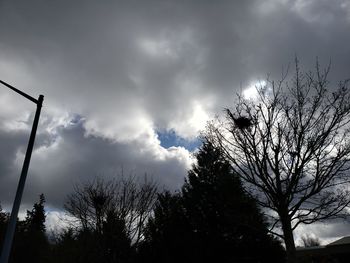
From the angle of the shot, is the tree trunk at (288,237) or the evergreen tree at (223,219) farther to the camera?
the evergreen tree at (223,219)

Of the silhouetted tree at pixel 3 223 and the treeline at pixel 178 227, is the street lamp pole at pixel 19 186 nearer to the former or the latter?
the treeline at pixel 178 227

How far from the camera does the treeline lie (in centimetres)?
1786

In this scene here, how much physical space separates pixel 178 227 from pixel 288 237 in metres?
11.0

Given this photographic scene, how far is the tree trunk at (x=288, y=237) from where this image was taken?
9.53 metres

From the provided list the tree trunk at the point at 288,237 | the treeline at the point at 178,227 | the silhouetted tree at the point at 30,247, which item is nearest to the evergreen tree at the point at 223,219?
the treeline at the point at 178,227

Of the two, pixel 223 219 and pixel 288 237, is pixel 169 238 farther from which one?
pixel 288 237

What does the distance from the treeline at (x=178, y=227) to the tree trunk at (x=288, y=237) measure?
258 inches

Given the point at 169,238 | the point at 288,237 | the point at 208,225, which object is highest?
the point at 208,225

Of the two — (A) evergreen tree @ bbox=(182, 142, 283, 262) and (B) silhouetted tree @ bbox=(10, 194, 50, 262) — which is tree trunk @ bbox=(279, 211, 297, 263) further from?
(B) silhouetted tree @ bbox=(10, 194, 50, 262)

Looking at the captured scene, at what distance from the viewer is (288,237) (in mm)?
9820

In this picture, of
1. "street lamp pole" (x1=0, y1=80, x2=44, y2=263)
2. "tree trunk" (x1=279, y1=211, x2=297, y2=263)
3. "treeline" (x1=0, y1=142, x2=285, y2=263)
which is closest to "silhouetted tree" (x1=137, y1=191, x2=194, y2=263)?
"treeline" (x1=0, y1=142, x2=285, y2=263)

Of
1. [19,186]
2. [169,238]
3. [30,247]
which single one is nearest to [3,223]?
[30,247]

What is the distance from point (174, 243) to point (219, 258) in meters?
2.96

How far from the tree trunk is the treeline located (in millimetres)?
6553
